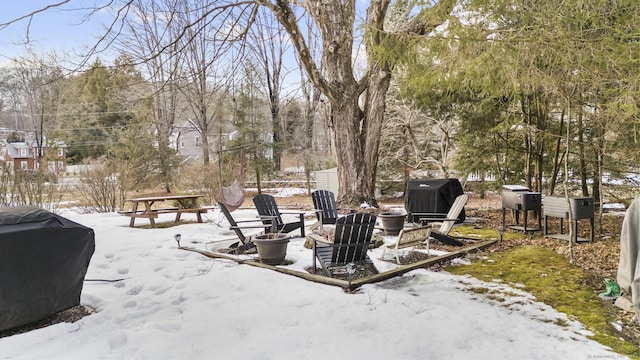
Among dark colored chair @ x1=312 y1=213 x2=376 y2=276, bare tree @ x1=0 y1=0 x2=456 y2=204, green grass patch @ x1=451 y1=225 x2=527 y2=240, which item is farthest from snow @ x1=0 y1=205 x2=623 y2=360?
bare tree @ x1=0 y1=0 x2=456 y2=204

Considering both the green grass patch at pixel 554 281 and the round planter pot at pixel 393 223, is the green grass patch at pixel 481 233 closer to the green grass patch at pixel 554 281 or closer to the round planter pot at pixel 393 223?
the green grass patch at pixel 554 281

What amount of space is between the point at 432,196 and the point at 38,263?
22.2 ft

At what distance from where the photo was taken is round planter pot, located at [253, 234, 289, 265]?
4992 mm

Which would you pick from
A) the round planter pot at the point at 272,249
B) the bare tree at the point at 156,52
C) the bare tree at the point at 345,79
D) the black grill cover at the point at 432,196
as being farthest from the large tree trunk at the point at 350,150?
the bare tree at the point at 156,52

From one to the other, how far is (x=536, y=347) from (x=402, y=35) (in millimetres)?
4019

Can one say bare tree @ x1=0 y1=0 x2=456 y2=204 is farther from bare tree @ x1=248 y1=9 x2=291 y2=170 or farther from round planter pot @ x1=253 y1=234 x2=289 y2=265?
bare tree @ x1=248 y1=9 x2=291 y2=170

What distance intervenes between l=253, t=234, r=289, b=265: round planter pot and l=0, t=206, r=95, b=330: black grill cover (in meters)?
2.05

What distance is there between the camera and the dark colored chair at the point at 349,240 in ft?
14.6

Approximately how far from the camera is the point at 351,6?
30.6 ft

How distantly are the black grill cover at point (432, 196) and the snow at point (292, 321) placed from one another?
355cm

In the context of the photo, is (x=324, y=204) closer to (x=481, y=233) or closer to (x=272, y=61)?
(x=481, y=233)

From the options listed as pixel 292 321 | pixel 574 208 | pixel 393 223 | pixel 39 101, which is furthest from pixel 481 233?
pixel 39 101

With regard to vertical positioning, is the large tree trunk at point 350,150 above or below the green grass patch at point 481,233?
above

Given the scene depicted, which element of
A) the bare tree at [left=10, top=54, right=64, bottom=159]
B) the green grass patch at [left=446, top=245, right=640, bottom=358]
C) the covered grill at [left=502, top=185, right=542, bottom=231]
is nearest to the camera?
the green grass patch at [left=446, top=245, right=640, bottom=358]
